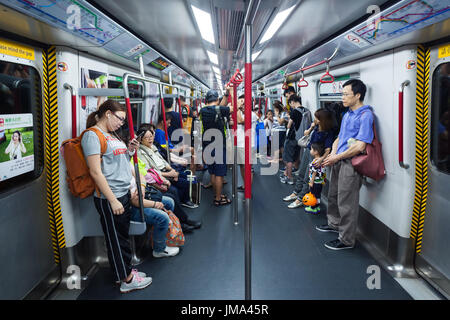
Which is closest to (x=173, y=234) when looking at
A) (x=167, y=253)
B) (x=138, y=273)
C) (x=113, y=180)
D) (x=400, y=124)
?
(x=167, y=253)

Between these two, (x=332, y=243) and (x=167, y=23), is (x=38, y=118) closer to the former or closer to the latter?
(x=167, y=23)

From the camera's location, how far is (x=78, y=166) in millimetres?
2344

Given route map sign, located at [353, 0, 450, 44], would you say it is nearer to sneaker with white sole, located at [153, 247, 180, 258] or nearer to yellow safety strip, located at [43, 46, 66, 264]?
yellow safety strip, located at [43, 46, 66, 264]

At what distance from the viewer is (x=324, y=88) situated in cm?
507

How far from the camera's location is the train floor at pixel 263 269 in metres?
2.52

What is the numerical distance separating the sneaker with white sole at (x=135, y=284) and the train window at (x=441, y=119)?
3025 millimetres

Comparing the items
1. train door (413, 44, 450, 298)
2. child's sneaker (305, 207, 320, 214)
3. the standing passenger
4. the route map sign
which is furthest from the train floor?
the route map sign

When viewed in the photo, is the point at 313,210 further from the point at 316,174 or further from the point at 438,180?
the point at 438,180

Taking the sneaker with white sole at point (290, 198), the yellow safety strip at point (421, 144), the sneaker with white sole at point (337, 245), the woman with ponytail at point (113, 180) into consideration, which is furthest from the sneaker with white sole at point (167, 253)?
the yellow safety strip at point (421, 144)

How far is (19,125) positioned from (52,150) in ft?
1.31

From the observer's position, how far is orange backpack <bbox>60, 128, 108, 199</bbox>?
229cm

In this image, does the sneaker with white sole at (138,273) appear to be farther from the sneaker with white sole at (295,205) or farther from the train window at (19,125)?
the sneaker with white sole at (295,205)

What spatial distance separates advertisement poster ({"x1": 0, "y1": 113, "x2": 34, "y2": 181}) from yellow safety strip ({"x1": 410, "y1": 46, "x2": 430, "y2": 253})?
12.1 ft

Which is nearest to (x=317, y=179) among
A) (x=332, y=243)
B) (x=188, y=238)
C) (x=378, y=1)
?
(x=332, y=243)
